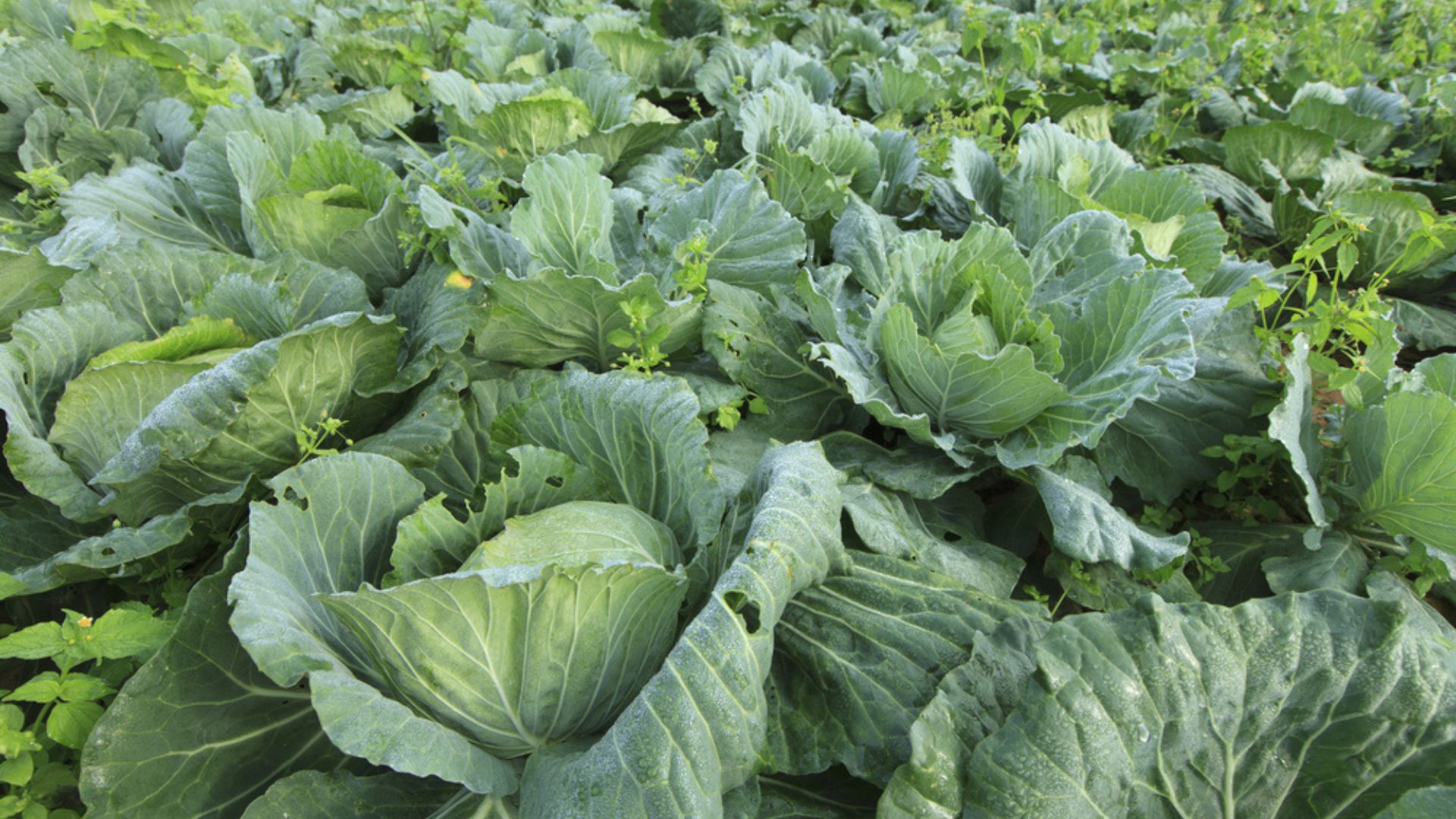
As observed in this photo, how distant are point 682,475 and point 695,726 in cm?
69

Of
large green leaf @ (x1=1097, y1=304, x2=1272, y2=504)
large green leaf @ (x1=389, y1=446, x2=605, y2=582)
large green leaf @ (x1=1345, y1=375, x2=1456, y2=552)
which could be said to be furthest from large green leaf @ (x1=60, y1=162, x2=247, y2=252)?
large green leaf @ (x1=1345, y1=375, x2=1456, y2=552)

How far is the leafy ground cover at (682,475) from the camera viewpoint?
159 centimetres

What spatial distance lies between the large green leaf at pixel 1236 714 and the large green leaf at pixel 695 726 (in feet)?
1.57

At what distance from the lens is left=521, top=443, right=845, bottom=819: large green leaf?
1.43 m

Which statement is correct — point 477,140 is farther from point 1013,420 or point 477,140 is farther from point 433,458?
point 1013,420

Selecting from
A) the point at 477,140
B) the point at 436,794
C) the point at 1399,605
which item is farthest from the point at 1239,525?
the point at 477,140

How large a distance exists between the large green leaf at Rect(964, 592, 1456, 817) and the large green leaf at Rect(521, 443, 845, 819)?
48 centimetres

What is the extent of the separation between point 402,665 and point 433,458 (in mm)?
717

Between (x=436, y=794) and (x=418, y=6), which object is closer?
(x=436, y=794)

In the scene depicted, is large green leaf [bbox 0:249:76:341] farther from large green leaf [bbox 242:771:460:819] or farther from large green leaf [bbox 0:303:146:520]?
large green leaf [bbox 242:771:460:819]

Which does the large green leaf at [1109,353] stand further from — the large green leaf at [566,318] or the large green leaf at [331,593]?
the large green leaf at [331,593]

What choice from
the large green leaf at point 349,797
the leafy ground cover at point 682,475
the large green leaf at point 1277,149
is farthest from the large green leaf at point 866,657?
the large green leaf at point 1277,149

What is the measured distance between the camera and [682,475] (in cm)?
201

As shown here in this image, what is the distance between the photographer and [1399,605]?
5.35ft
